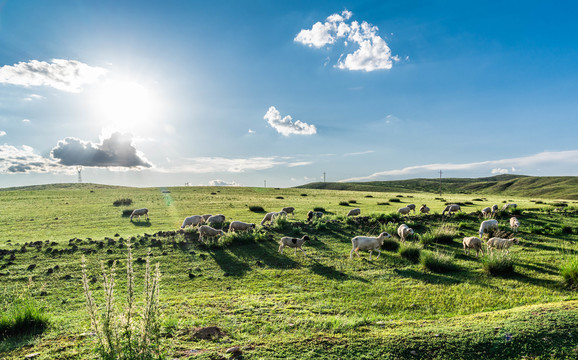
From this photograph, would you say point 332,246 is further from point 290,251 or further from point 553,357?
point 553,357

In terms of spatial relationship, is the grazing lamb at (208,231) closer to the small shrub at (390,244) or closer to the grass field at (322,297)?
the grass field at (322,297)

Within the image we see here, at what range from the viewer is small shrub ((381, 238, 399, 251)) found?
1512 cm

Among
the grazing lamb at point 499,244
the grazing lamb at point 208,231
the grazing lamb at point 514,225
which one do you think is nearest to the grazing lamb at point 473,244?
the grazing lamb at point 499,244

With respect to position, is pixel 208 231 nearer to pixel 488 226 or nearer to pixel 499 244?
pixel 499 244

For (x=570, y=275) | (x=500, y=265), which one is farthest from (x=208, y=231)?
(x=570, y=275)

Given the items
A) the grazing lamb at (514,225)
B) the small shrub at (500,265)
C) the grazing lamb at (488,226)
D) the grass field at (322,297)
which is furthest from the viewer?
the grazing lamb at (514,225)

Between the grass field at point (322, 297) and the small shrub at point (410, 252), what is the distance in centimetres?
48

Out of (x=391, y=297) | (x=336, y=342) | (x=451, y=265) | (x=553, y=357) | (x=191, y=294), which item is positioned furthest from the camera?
(x=451, y=265)

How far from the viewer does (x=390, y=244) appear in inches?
598

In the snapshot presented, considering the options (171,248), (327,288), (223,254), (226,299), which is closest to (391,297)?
(327,288)

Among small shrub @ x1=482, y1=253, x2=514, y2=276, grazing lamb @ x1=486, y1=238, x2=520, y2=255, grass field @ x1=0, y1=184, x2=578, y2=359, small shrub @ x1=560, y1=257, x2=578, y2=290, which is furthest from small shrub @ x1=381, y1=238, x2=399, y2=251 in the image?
small shrub @ x1=560, y1=257, x2=578, y2=290

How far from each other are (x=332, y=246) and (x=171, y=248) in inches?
348

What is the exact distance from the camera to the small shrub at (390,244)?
49.6 ft

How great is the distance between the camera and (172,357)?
514 centimetres
